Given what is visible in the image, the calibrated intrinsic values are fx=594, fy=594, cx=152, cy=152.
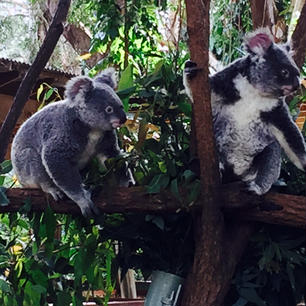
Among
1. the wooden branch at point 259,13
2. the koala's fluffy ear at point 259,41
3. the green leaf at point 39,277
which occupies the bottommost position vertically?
the green leaf at point 39,277

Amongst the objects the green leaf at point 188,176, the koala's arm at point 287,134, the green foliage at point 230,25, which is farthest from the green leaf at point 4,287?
the green foliage at point 230,25

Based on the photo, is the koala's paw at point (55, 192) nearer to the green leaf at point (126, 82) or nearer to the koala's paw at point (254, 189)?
the green leaf at point (126, 82)

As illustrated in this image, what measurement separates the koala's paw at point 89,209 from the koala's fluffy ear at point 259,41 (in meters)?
0.95

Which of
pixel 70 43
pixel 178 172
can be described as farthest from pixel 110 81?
pixel 70 43

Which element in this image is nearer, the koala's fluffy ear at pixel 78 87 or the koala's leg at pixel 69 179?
the koala's leg at pixel 69 179

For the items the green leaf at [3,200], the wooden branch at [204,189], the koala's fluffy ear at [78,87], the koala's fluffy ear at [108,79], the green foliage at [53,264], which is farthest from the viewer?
the koala's fluffy ear at [108,79]

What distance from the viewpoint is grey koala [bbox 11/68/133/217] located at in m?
2.67

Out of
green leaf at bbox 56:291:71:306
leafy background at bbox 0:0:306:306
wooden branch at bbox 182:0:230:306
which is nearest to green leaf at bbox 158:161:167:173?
leafy background at bbox 0:0:306:306

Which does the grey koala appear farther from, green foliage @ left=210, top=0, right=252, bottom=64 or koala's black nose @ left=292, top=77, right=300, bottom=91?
green foliage @ left=210, top=0, right=252, bottom=64

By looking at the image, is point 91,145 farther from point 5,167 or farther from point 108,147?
point 5,167

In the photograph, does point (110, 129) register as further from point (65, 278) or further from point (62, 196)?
point (65, 278)

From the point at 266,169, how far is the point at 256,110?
33cm

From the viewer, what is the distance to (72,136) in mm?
2758

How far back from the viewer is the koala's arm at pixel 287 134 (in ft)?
8.09
